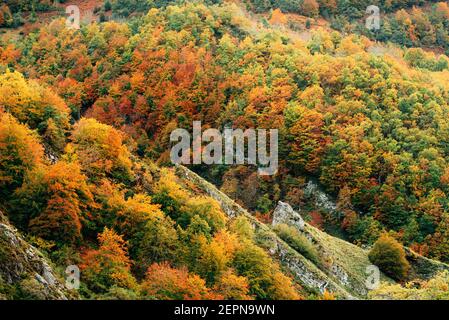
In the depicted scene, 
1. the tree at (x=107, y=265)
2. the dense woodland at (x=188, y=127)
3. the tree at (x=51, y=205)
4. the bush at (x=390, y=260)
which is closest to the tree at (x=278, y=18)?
the dense woodland at (x=188, y=127)

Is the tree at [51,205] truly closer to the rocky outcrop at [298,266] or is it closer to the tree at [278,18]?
the rocky outcrop at [298,266]

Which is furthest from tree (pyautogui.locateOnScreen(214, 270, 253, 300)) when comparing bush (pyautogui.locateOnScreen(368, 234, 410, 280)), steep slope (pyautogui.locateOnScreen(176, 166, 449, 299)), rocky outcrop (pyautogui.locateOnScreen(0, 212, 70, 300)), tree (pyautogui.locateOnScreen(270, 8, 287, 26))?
tree (pyautogui.locateOnScreen(270, 8, 287, 26))

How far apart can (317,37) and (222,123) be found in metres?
37.0

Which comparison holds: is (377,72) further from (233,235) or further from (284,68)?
(233,235)

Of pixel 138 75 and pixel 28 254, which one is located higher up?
pixel 28 254

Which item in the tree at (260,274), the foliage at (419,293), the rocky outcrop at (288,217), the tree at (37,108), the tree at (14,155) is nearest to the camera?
the tree at (260,274)

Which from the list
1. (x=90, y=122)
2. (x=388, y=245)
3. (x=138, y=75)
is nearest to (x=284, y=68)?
(x=138, y=75)

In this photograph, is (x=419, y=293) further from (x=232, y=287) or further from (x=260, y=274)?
(x=232, y=287)

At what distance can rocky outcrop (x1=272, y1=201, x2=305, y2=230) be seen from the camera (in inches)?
3182

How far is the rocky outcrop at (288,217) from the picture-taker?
8081 centimetres

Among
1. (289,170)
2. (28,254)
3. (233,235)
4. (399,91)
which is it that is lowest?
(289,170)

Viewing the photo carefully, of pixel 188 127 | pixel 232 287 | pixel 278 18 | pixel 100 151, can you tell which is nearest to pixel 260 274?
pixel 232 287

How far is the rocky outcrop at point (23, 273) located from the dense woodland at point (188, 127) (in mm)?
3376
